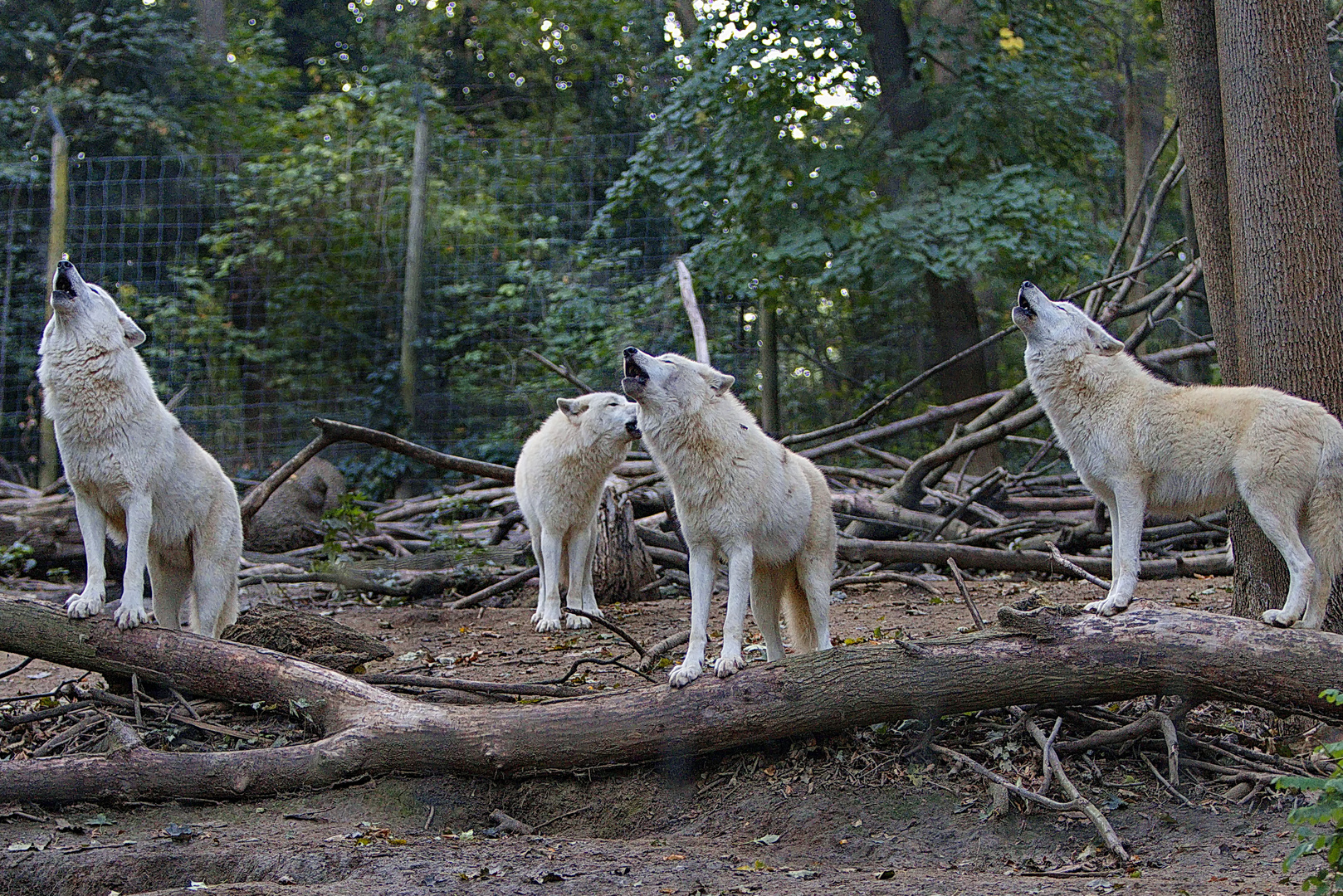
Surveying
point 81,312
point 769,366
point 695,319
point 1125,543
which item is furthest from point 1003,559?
point 81,312

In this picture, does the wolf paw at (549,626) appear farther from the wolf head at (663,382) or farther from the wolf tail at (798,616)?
the wolf head at (663,382)

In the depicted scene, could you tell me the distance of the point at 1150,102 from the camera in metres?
18.7

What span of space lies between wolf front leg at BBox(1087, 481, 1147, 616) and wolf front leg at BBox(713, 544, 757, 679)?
1.32m

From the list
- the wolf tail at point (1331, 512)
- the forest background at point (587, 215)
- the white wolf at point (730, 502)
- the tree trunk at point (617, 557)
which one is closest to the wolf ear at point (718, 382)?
the white wolf at point (730, 502)

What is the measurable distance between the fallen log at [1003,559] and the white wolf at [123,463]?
14.4ft

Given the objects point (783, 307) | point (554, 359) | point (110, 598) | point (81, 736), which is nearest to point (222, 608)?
point (81, 736)

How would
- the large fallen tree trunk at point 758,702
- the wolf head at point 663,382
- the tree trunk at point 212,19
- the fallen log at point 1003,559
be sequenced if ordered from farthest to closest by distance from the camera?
the tree trunk at point 212,19, the fallen log at point 1003,559, the wolf head at point 663,382, the large fallen tree trunk at point 758,702

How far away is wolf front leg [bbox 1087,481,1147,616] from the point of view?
14.1 ft

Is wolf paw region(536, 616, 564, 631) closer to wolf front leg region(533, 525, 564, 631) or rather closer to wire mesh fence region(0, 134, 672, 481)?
wolf front leg region(533, 525, 564, 631)

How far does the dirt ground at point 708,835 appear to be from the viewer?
3.61 m

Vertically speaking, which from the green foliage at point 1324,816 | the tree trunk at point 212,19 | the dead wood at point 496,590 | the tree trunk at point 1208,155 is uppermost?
the tree trunk at point 212,19

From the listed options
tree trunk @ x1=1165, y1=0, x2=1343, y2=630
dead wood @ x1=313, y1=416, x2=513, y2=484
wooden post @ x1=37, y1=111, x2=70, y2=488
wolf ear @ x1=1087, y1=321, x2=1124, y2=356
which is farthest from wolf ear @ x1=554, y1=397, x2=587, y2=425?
wooden post @ x1=37, y1=111, x2=70, y2=488

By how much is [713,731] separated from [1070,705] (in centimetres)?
136

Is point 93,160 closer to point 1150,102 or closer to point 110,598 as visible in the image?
point 110,598
